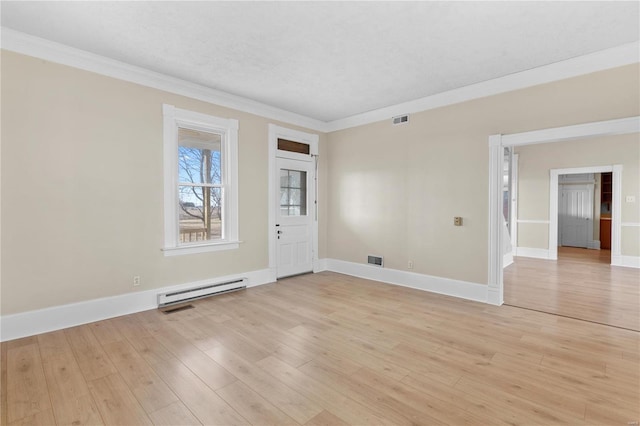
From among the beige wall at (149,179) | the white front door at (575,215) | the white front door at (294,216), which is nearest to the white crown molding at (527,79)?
the beige wall at (149,179)

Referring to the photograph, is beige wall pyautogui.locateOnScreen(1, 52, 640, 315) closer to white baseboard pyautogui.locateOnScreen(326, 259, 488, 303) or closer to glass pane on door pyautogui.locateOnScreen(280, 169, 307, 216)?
white baseboard pyautogui.locateOnScreen(326, 259, 488, 303)

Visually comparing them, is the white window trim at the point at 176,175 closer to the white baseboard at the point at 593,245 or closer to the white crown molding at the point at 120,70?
the white crown molding at the point at 120,70

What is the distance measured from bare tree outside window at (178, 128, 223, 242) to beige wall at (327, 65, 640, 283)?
2.46 m

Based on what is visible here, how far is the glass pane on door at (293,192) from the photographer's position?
5.60 metres

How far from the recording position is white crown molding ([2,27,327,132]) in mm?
3031

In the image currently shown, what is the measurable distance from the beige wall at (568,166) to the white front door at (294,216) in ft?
19.4

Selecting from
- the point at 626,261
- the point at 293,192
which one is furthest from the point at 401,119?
the point at 626,261

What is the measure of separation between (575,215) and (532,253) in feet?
9.63

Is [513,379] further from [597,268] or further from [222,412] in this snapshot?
[597,268]

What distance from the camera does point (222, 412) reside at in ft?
6.45

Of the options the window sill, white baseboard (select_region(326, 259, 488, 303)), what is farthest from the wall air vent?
the window sill

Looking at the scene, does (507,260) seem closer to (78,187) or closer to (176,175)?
(176,175)

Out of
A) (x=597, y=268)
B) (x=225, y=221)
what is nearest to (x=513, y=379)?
(x=225, y=221)

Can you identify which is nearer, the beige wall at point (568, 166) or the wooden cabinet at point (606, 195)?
the beige wall at point (568, 166)
